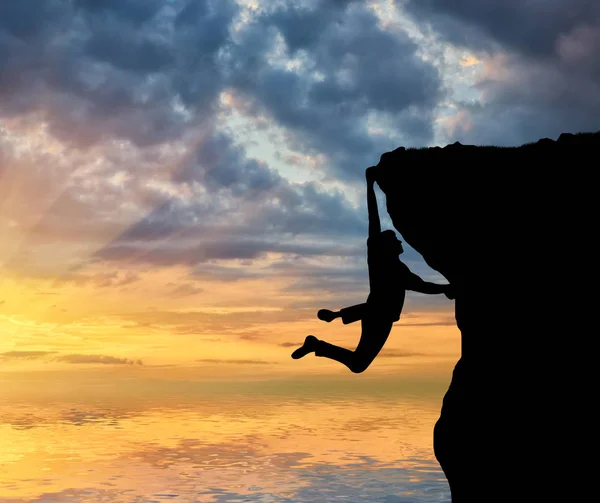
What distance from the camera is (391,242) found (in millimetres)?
12219

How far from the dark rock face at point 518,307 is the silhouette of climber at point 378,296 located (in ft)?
2.22

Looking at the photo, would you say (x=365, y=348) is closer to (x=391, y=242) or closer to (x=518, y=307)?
(x=391, y=242)

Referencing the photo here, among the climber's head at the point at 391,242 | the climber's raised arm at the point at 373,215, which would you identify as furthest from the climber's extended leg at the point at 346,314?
the climber's raised arm at the point at 373,215

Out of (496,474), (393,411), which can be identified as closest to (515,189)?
(496,474)

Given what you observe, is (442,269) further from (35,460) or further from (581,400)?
(35,460)

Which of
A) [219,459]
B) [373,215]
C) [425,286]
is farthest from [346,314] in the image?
[219,459]

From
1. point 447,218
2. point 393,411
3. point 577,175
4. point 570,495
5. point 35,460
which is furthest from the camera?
point 393,411

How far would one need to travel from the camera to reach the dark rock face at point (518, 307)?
10.8 meters

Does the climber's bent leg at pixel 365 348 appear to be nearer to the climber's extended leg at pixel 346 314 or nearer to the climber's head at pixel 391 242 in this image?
the climber's extended leg at pixel 346 314

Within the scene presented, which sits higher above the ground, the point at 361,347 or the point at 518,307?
the point at 518,307

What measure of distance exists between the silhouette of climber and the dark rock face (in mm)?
675

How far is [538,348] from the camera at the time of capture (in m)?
11.1

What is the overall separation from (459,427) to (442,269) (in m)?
2.55

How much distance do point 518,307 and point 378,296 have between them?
7.27ft
